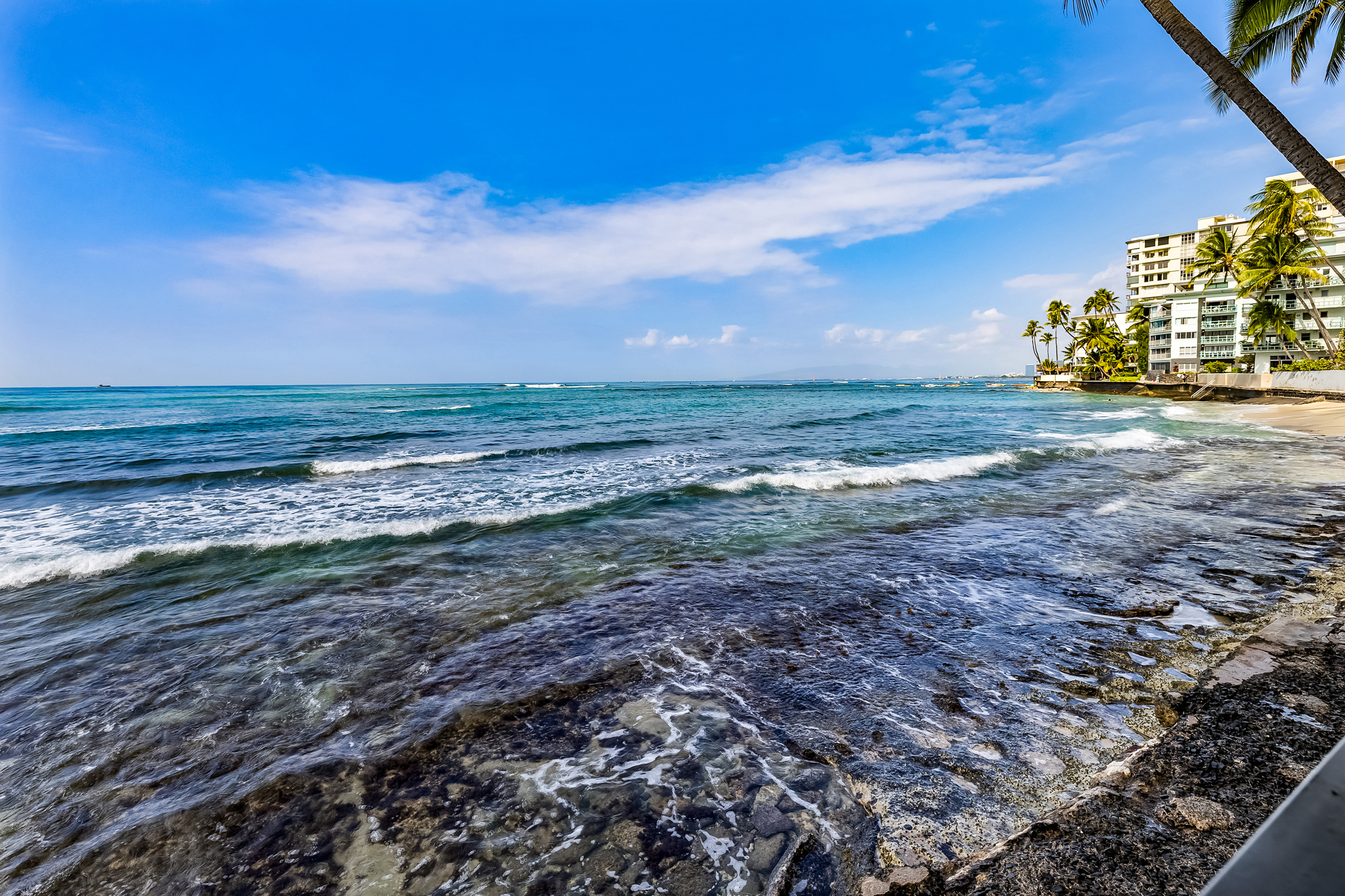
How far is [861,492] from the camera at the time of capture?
448 inches

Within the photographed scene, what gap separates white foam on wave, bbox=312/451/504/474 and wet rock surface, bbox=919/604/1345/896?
52.1ft

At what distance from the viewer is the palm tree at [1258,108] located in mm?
7406

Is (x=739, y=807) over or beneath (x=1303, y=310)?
beneath

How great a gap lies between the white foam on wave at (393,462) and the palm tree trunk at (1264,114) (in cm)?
1718

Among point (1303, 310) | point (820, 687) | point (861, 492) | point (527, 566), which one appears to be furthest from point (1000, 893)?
point (1303, 310)

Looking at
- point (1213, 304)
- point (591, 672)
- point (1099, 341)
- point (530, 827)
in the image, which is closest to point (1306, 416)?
point (591, 672)

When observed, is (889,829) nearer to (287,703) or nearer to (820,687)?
(820,687)

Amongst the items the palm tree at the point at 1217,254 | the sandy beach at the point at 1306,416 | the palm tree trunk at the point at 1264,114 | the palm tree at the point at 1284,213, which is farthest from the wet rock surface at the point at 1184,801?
the palm tree at the point at 1217,254

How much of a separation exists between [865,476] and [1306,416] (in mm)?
25996

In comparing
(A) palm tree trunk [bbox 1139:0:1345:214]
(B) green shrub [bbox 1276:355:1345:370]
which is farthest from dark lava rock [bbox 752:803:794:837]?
(B) green shrub [bbox 1276:355:1345:370]

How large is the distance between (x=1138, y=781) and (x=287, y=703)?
5395mm

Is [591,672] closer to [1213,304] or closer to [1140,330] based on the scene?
[1213,304]

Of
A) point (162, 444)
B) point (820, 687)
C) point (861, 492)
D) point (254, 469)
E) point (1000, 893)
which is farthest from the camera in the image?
point (162, 444)

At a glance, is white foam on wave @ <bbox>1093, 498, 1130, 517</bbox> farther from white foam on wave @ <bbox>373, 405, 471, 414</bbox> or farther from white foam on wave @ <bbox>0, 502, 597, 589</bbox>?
white foam on wave @ <bbox>373, 405, 471, 414</bbox>
